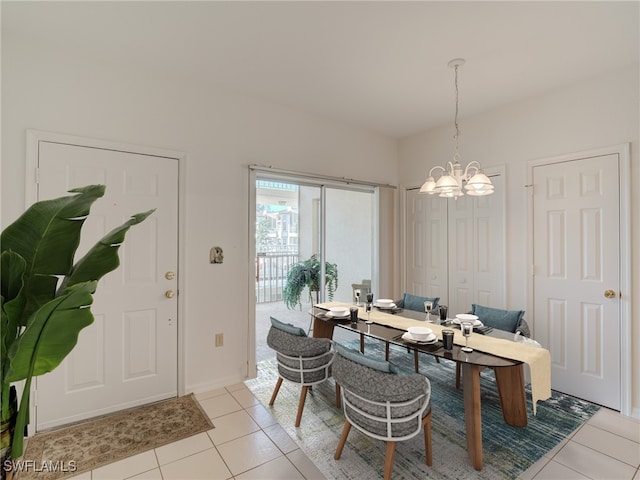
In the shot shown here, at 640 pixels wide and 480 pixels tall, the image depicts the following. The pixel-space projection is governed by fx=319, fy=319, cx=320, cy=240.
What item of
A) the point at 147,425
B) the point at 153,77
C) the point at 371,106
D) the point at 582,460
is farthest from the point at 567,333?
the point at 153,77

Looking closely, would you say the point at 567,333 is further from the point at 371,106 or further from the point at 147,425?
the point at 147,425

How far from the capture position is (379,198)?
14.3 ft

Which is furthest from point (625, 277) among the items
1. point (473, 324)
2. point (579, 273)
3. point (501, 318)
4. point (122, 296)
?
point (122, 296)

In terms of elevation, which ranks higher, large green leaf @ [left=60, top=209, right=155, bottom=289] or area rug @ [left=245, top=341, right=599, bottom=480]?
large green leaf @ [left=60, top=209, right=155, bottom=289]

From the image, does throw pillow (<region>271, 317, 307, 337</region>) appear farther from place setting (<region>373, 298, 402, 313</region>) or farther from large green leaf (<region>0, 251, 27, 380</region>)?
large green leaf (<region>0, 251, 27, 380</region>)

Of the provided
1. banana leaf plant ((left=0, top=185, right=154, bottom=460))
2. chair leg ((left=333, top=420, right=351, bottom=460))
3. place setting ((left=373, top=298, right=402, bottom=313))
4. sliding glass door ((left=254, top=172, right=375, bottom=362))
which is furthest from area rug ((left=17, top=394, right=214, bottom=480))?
place setting ((left=373, top=298, right=402, bottom=313))

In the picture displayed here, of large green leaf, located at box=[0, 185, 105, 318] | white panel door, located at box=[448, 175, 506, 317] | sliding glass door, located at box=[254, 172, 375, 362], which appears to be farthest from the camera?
sliding glass door, located at box=[254, 172, 375, 362]

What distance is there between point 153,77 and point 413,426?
3262mm

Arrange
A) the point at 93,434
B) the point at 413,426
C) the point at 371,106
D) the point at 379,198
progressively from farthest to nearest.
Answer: the point at 379,198, the point at 371,106, the point at 93,434, the point at 413,426

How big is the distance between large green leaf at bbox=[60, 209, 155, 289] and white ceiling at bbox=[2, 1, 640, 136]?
1.63 meters

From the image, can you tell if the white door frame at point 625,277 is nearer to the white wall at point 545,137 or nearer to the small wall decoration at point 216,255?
the white wall at point 545,137

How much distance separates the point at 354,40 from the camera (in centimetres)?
227

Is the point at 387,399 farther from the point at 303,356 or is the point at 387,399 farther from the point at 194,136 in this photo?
the point at 194,136

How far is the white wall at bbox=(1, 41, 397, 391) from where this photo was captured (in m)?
2.27
